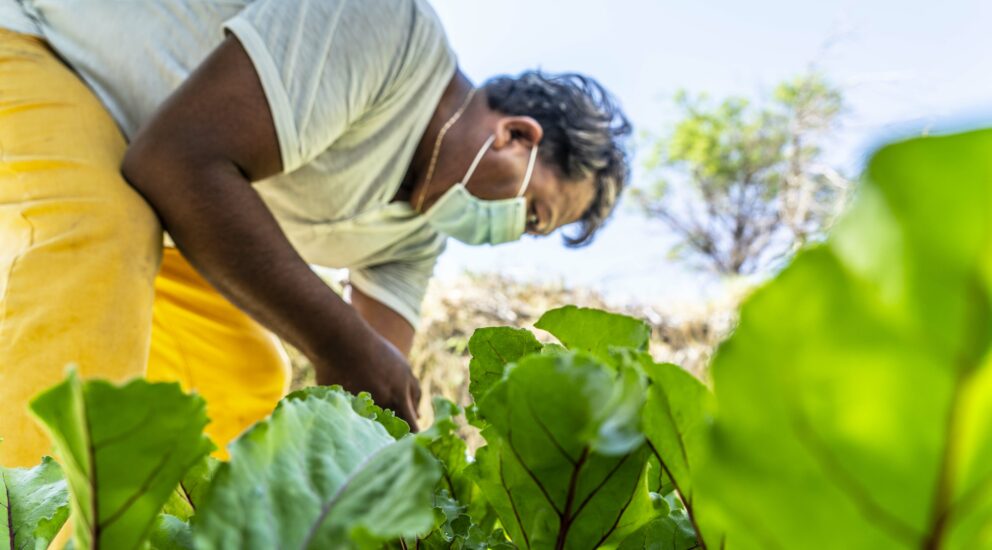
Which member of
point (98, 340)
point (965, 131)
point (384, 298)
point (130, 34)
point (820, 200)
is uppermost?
point (965, 131)

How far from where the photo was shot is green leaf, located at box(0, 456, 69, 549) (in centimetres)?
27

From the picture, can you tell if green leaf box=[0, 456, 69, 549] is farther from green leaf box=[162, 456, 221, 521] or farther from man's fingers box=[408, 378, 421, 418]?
man's fingers box=[408, 378, 421, 418]

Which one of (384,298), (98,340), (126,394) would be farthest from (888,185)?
(384,298)

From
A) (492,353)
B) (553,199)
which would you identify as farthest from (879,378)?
(553,199)

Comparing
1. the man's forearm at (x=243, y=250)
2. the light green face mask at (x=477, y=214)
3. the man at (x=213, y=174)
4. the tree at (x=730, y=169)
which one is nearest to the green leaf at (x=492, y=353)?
the man at (x=213, y=174)

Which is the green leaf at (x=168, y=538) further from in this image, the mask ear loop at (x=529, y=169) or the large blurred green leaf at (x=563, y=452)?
the mask ear loop at (x=529, y=169)

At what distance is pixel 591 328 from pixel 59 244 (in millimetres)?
909

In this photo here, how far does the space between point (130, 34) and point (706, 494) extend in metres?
1.29

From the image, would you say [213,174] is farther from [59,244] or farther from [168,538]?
[168,538]

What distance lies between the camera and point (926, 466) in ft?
0.38

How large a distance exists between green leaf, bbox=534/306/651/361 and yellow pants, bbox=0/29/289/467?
0.79 m

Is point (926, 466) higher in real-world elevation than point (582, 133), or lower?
higher

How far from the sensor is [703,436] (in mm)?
185

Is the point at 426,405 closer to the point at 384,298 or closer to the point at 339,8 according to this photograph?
the point at 384,298
